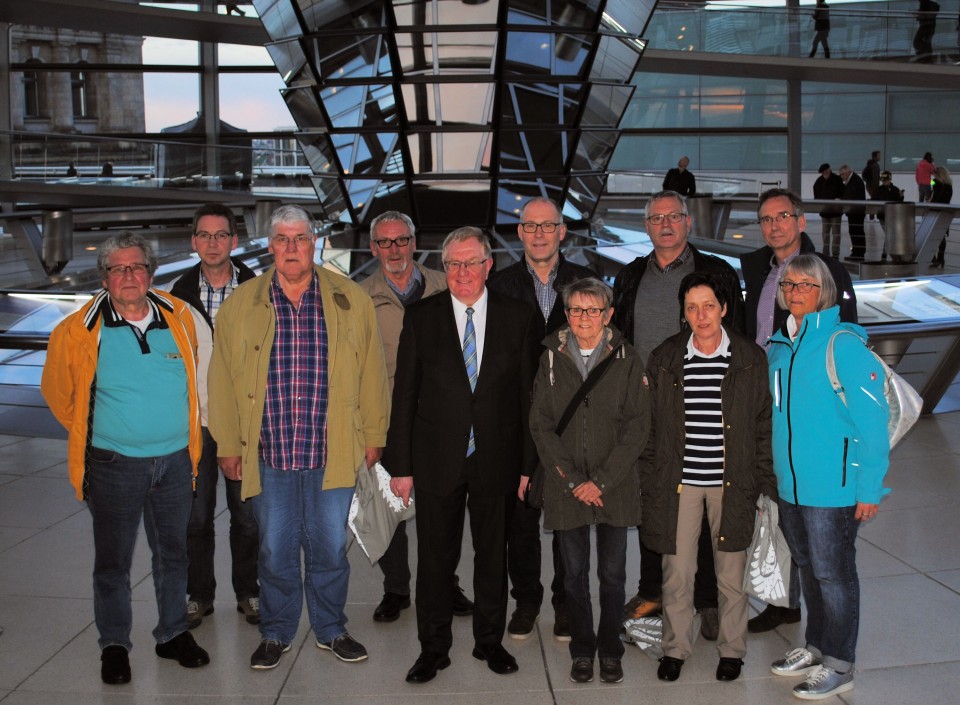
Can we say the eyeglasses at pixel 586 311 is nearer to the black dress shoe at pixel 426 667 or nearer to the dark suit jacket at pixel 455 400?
the dark suit jacket at pixel 455 400

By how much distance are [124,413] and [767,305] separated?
3.01 metres

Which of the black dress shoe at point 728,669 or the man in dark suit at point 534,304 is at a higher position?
the man in dark suit at point 534,304

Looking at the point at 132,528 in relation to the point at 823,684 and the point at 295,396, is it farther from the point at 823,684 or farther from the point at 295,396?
the point at 823,684

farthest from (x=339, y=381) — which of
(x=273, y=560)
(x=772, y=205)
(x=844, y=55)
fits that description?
(x=844, y=55)

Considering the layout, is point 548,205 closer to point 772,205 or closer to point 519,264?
point 519,264

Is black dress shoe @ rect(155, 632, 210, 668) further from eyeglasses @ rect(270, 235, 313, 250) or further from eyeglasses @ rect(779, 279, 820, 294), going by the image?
eyeglasses @ rect(779, 279, 820, 294)

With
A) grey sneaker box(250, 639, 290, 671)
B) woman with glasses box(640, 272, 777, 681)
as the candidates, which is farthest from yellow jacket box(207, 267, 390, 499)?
woman with glasses box(640, 272, 777, 681)

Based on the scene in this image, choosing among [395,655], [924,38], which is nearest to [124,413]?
[395,655]

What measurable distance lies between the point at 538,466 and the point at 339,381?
3.09 feet

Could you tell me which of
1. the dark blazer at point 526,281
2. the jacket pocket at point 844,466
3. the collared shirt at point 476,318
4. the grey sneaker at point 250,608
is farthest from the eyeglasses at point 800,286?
the grey sneaker at point 250,608

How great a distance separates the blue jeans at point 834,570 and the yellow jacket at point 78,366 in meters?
2.67

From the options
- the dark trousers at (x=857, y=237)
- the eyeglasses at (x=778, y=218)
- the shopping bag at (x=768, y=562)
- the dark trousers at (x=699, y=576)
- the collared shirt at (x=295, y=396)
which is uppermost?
the dark trousers at (x=857, y=237)

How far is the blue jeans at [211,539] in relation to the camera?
4.95 metres

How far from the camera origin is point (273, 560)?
4.50m
